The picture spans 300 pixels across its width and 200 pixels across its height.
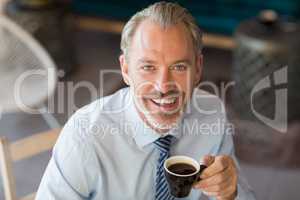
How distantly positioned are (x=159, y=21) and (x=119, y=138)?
1.16 ft

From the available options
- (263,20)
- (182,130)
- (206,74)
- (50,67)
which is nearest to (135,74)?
(182,130)

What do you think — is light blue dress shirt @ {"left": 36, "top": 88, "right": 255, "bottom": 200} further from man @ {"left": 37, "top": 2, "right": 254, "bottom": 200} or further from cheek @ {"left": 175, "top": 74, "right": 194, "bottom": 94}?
cheek @ {"left": 175, "top": 74, "right": 194, "bottom": 94}

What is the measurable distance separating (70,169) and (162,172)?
26 cm

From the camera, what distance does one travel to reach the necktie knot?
1480 mm

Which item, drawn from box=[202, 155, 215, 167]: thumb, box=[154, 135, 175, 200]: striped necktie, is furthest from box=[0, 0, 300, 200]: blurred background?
box=[202, 155, 215, 167]: thumb

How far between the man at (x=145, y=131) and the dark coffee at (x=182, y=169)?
4cm

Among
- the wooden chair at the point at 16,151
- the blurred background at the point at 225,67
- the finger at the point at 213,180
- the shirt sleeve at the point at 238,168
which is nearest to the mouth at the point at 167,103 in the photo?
the finger at the point at 213,180

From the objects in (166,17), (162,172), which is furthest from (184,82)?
(162,172)

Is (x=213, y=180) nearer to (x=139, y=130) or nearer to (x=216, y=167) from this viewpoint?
(x=216, y=167)

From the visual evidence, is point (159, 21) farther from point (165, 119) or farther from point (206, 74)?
point (206, 74)

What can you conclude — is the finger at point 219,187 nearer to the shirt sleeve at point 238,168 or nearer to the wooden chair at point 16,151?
the shirt sleeve at point 238,168

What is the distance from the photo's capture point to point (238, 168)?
1.55 meters

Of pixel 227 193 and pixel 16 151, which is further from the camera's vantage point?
pixel 16 151

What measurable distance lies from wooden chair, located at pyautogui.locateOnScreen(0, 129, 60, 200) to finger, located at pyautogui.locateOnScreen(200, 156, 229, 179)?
559 mm
